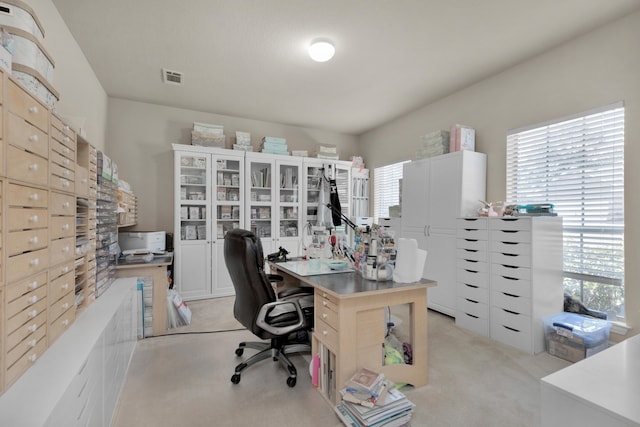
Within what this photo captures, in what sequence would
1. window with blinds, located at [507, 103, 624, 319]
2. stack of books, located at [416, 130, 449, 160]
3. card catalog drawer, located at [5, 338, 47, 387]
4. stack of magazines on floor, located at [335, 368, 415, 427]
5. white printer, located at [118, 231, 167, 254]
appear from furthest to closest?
1. stack of books, located at [416, 130, 449, 160]
2. white printer, located at [118, 231, 167, 254]
3. window with blinds, located at [507, 103, 624, 319]
4. stack of magazines on floor, located at [335, 368, 415, 427]
5. card catalog drawer, located at [5, 338, 47, 387]

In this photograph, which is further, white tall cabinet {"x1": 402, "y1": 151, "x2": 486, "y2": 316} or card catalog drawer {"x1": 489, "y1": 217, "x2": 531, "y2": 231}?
white tall cabinet {"x1": 402, "y1": 151, "x2": 486, "y2": 316}

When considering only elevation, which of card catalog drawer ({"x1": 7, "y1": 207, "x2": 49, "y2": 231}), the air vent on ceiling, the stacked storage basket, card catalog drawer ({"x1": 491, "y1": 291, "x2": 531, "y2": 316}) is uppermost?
the air vent on ceiling

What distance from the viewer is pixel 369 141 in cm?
541

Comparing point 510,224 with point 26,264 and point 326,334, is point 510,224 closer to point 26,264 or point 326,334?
point 326,334

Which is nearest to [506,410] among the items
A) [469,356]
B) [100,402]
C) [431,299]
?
[469,356]

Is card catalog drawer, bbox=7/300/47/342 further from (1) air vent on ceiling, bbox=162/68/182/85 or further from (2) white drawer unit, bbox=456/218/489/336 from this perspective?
(2) white drawer unit, bbox=456/218/489/336

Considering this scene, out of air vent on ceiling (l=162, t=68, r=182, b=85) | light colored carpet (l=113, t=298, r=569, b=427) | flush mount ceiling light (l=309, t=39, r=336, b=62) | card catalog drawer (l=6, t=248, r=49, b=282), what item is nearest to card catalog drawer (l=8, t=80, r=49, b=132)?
card catalog drawer (l=6, t=248, r=49, b=282)

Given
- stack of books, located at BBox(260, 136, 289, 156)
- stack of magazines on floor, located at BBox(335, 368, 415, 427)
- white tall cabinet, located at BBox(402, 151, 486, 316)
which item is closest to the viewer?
stack of magazines on floor, located at BBox(335, 368, 415, 427)

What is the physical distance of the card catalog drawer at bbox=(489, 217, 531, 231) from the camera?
248cm

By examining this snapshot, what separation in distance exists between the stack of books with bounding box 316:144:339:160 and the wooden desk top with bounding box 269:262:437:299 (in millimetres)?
3134

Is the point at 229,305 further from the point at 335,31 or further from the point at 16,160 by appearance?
the point at 335,31

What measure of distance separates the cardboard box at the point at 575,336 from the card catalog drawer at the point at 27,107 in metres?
3.52

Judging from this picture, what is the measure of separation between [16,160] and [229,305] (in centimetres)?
304

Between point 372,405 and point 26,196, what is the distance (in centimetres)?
177
